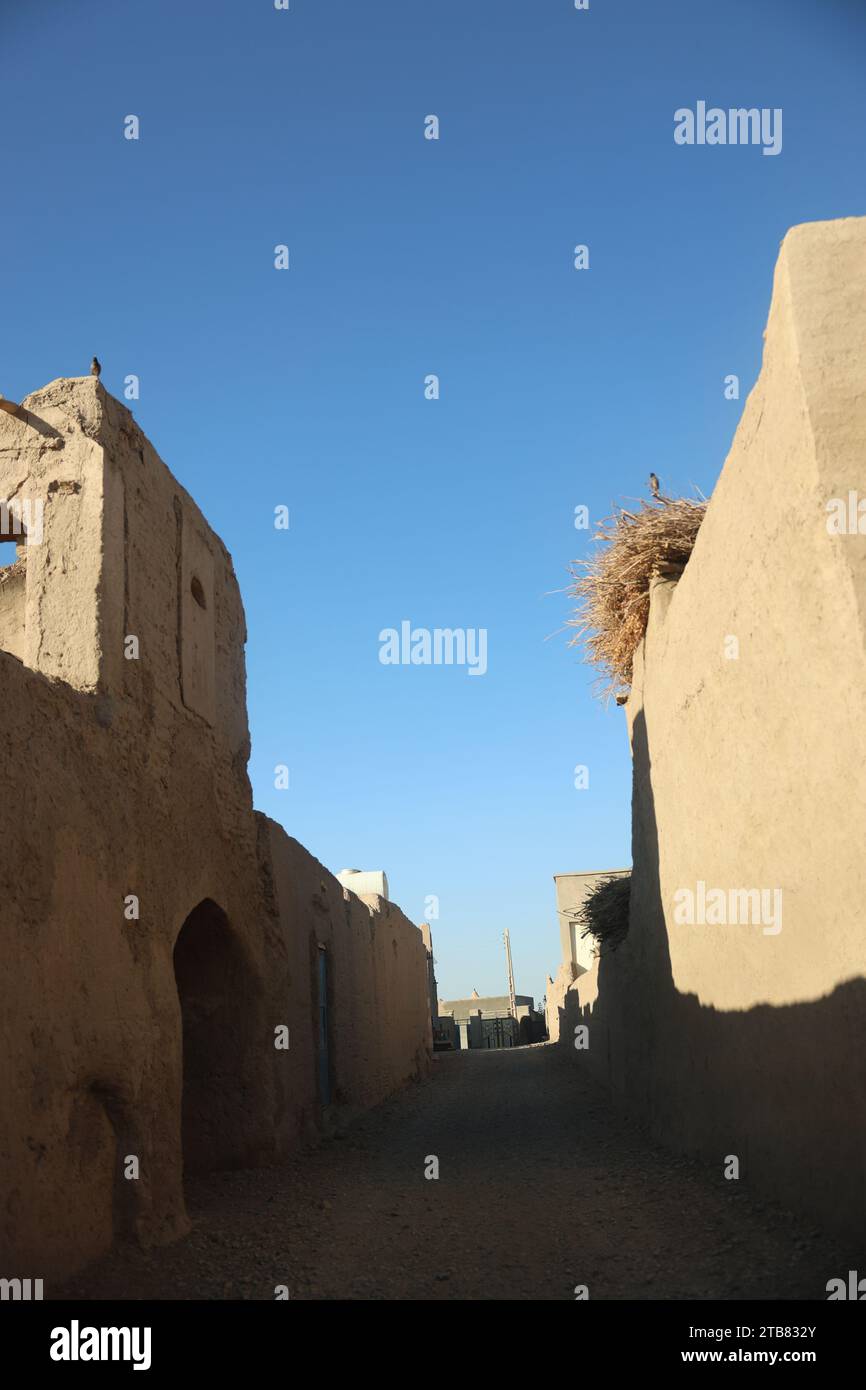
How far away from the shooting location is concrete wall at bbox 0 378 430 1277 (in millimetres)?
5395

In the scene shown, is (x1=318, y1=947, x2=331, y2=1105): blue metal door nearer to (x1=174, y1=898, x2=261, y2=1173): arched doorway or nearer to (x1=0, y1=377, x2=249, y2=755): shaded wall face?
(x1=174, y1=898, x2=261, y2=1173): arched doorway

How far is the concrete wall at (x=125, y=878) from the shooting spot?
539 centimetres

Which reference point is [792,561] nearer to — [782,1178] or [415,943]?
[782,1178]

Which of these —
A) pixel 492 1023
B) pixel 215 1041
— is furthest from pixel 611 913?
pixel 492 1023

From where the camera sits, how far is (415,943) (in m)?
23.8

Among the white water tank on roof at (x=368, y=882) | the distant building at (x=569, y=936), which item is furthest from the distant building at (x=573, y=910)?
the white water tank on roof at (x=368, y=882)

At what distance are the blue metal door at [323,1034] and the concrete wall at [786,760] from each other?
488 centimetres

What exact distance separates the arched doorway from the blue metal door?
8.17 ft

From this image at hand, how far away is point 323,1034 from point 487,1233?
6320 mm

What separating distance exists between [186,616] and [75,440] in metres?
1.76

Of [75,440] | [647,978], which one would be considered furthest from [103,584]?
[647,978]

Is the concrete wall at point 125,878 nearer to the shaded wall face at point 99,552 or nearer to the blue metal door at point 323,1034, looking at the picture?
the shaded wall face at point 99,552

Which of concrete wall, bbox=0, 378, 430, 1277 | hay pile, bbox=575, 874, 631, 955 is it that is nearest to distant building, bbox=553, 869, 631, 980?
hay pile, bbox=575, 874, 631, 955

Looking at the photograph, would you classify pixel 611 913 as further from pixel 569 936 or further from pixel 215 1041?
pixel 569 936
